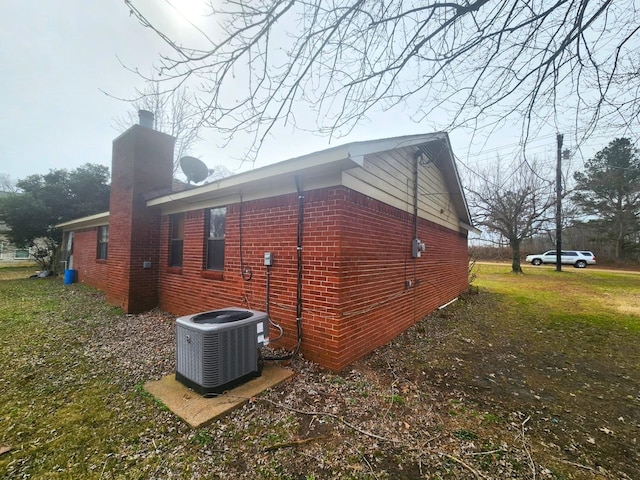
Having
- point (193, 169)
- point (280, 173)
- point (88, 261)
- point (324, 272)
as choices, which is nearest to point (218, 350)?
point (324, 272)

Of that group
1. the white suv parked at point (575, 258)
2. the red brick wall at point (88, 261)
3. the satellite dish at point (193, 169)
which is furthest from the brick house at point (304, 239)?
the white suv parked at point (575, 258)

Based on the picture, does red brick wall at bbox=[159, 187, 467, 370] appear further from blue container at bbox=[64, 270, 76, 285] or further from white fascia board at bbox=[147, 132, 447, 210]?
blue container at bbox=[64, 270, 76, 285]

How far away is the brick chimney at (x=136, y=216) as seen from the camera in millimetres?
6809

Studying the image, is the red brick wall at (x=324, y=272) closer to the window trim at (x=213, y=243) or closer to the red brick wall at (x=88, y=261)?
the window trim at (x=213, y=243)

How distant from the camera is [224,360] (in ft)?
10.2

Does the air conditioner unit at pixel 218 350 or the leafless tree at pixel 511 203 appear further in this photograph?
the leafless tree at pixel 511 203

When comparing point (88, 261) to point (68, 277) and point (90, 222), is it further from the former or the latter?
point (68, 277)

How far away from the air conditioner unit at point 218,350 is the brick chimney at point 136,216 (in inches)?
178

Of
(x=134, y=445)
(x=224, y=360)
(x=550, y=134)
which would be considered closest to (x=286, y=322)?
(x=224, y=360)

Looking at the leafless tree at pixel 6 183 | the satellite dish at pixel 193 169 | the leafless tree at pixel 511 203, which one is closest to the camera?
the satellite dish at pixel 193 169

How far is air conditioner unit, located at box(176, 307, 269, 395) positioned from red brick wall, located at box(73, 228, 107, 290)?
8679mm

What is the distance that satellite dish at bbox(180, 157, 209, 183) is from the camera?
7.75 meters

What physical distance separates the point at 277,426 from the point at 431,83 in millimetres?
4045

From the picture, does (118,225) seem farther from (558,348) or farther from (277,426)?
(558,348)
